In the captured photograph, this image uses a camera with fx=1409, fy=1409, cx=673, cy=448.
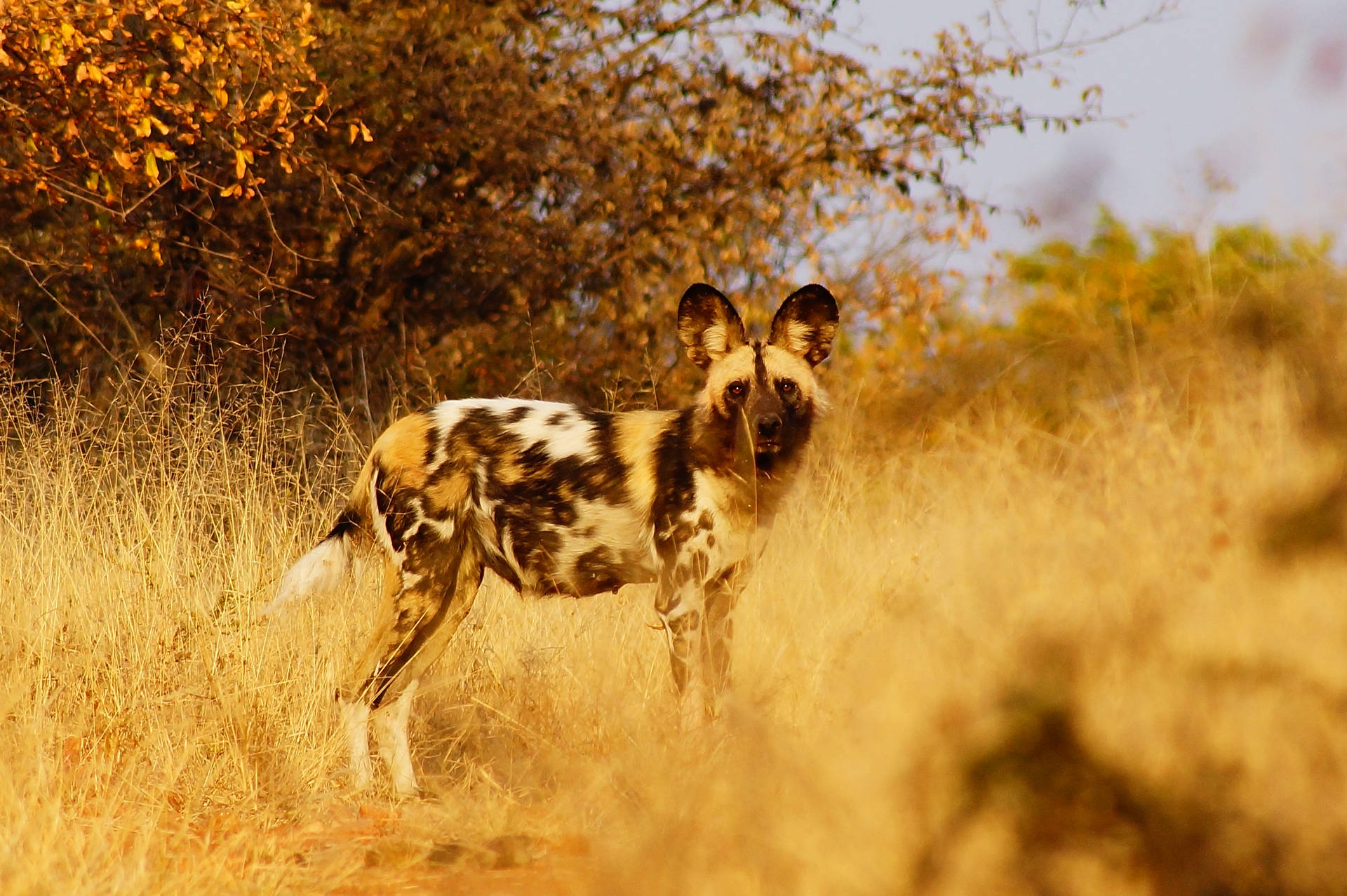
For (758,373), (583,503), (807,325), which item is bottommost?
(583,503)

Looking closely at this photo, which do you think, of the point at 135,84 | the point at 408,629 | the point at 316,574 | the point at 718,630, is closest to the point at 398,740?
the point at 408,629

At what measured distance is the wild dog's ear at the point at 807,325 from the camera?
4520mm

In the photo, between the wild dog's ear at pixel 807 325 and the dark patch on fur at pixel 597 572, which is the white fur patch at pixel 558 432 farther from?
the wild dog's ear at pixel 807 325

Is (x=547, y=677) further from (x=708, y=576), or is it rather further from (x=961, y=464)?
(x=961, y=464)

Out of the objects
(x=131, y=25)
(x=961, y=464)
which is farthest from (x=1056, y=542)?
(x=131, y=25)

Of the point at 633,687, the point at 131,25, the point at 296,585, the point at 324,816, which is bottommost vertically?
the point at 324,816

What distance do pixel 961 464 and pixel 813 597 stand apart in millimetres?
1541

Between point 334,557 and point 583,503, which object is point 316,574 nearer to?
point 334,557

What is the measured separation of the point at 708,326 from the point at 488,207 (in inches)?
184

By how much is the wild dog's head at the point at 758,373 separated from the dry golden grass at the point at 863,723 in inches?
8.8

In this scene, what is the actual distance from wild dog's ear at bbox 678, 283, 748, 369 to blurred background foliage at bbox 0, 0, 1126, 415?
3.34 meters

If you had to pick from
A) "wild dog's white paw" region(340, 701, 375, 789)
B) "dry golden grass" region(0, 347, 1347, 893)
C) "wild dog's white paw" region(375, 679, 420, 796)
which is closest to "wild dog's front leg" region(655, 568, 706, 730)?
"dry golden grass" region(0, 347, 1347, 893)

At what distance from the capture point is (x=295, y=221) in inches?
337

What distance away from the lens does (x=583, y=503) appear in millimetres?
4359
